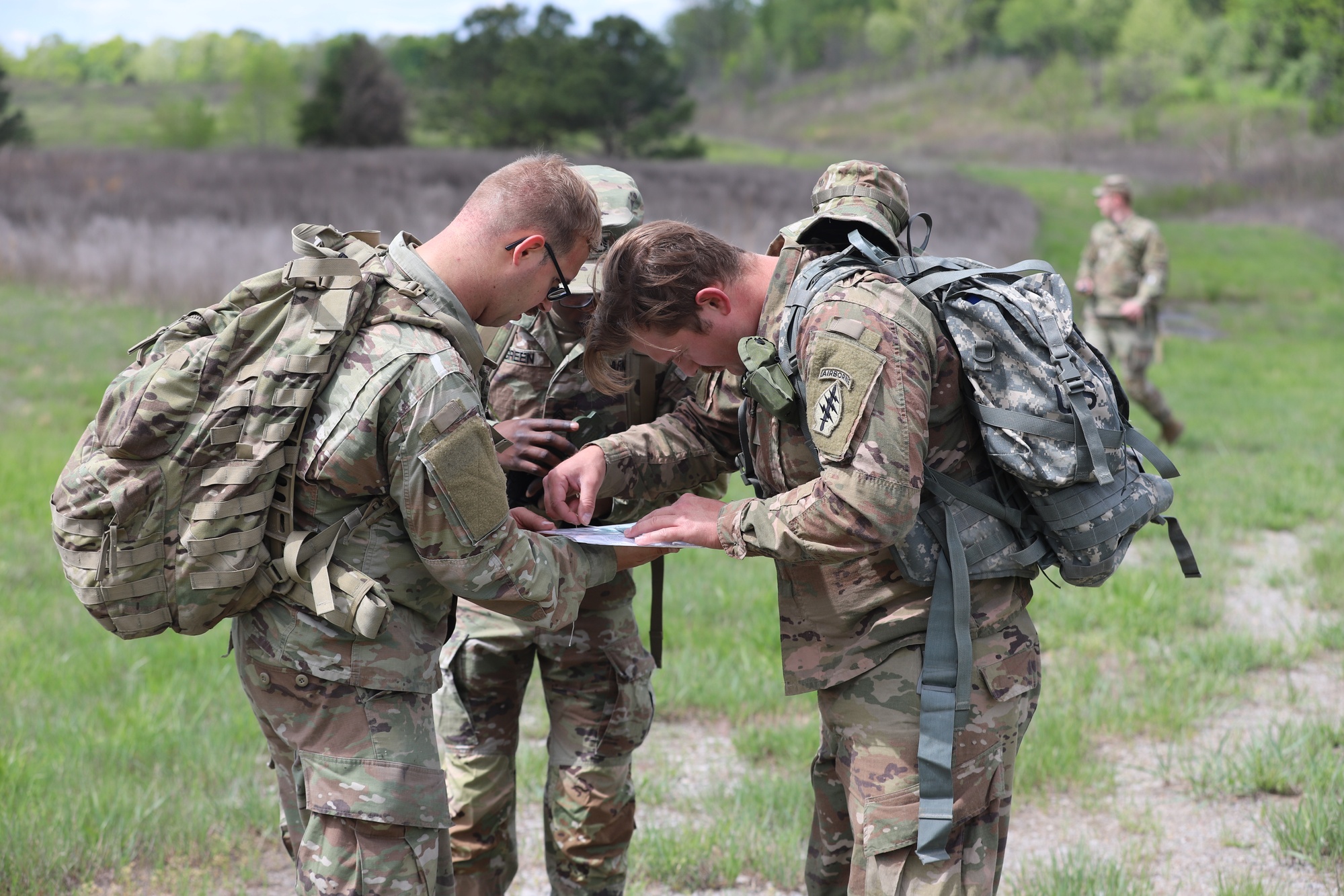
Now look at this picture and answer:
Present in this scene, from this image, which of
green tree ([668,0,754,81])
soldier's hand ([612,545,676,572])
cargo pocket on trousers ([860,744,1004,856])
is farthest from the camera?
green tree ([668,0,754,81])

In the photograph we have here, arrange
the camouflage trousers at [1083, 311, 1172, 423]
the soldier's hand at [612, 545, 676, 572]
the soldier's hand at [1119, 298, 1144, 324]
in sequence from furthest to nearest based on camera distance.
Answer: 1. the soldier's hand at [1119, 298, 1144, 324]
2. the camouflage trousers at [1083, 311, 1172, 423]
3. the soldier's hand at [612, 545, 676, 572]

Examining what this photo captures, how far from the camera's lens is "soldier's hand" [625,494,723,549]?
2463 mm

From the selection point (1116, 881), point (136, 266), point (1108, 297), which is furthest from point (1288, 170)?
point (1116, 881)

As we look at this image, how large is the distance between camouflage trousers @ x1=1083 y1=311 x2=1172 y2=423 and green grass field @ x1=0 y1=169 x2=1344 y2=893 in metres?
0.67

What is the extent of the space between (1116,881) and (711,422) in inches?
73.3

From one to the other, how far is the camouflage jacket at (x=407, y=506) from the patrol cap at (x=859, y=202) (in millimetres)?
816

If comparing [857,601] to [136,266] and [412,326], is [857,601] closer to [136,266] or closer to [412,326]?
[412,326]

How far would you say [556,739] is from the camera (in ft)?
10.9

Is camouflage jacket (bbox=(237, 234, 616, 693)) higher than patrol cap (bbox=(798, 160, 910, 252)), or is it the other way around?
patrol cap (bbox=(798, 160, 910, 252))

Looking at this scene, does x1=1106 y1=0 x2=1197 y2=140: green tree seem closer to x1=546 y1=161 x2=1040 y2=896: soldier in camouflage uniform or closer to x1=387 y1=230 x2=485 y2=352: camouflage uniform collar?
x1=546 y1=161 x2=1040 y2=896: soldier in camouflage uniform

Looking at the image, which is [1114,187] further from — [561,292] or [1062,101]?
[1062,101]

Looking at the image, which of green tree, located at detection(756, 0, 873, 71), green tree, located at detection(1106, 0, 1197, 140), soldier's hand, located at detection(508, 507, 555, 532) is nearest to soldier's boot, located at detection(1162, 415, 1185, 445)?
soldier's hand, located at detection(508, 507, 555, 532)

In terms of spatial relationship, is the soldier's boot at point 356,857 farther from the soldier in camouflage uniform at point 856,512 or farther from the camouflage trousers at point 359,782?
the soldier in camouflage uniform at point 856,512

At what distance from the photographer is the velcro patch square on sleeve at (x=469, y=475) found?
2156 mm
